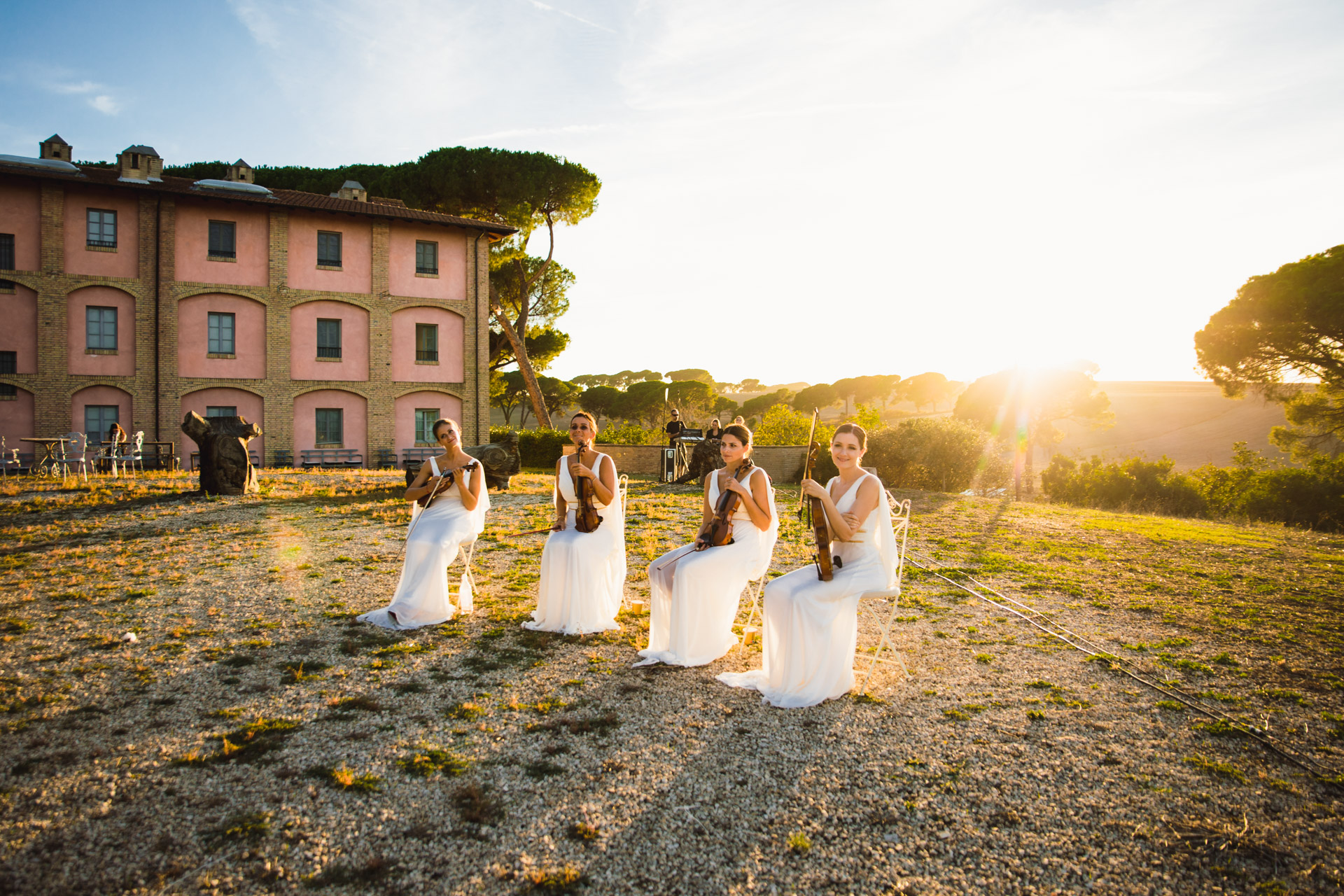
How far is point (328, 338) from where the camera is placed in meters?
27.5

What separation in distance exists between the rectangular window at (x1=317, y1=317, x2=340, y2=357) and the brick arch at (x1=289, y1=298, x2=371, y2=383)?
101mm

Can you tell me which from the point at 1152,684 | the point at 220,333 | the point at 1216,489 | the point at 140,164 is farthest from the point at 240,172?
the point at 1216,489

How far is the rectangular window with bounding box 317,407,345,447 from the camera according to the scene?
2736 cm

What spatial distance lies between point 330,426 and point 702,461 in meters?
16.4

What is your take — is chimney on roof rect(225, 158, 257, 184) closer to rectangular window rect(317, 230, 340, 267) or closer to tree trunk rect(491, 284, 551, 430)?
rectangular window rect(317, 230, 340, 267)

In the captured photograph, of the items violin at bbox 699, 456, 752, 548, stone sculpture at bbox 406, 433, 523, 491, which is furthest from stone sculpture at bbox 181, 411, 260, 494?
violin at bbox 699, 456, 752, 548

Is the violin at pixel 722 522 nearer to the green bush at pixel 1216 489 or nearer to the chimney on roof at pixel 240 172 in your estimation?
the green bush at pixel 1216 489

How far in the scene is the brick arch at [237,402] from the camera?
2552 centimetres

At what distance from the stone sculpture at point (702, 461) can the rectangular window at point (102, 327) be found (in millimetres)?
20509

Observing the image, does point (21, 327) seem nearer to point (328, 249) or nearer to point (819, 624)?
point (328, 249)

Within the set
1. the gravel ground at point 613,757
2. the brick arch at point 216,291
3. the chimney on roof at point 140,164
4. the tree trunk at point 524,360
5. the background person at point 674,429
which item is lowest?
→ the gravel ground at point 613,757

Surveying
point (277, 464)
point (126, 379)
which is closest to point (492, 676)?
point (277, 464)

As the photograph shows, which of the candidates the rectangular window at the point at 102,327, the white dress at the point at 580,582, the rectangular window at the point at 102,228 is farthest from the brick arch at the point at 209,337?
the white dress at the point at 580,582

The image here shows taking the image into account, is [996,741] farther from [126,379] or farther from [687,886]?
[126,379]
